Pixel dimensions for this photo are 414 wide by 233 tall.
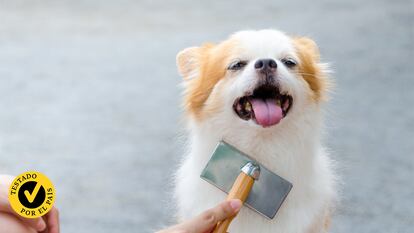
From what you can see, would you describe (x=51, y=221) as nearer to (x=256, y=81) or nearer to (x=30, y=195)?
(x=30, y=195)

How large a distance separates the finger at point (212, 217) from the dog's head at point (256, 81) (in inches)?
7.1

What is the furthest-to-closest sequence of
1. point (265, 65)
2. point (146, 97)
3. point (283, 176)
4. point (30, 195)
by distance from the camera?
point (146, 97) < point (283, 176) < point (265, 65) < point (30, 195)

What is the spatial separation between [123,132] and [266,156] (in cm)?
101

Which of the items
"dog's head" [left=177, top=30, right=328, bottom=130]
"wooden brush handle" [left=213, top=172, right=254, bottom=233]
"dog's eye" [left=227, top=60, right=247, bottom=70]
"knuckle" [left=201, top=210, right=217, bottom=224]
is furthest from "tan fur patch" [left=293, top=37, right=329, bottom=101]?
"knuckle" [left=201, top=210, right=217, bottom=224]

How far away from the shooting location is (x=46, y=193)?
37.0 inches

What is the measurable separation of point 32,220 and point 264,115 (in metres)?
0.40

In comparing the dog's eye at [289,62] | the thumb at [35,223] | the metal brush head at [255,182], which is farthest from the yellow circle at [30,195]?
the dog's eye at [289,62]

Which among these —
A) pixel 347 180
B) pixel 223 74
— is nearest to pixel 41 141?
pixel 347 180

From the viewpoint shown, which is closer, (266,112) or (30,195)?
(30,195)

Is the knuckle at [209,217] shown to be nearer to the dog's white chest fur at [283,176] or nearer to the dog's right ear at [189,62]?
the dog's white chest fur at [283,176]

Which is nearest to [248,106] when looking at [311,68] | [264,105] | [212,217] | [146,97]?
[264,105]

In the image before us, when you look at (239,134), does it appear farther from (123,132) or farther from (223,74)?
(123,132)

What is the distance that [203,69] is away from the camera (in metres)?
1.21

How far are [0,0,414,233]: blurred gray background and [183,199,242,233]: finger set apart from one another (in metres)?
0.49
